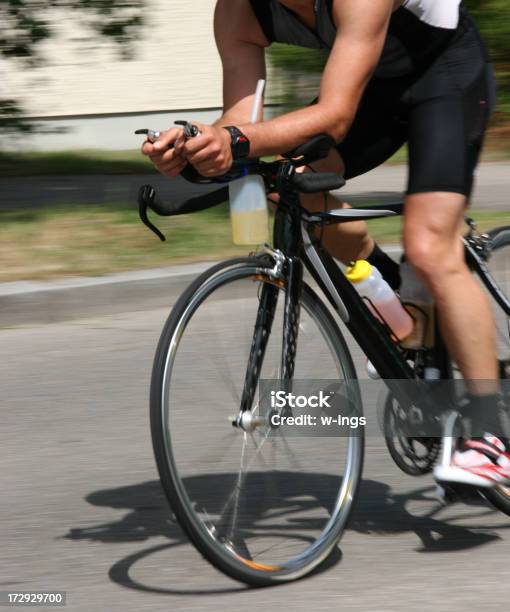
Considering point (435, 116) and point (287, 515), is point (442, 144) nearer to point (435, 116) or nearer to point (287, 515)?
point (435, 116)

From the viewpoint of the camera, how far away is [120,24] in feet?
32.9

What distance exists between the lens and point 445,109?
12.3 ft

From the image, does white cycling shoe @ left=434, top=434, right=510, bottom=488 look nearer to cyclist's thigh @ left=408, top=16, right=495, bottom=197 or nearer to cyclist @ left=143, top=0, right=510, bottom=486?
cyclist @ left=143, top=0, right=510, bottom=486

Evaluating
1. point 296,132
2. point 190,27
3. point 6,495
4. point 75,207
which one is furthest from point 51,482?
point 190,27

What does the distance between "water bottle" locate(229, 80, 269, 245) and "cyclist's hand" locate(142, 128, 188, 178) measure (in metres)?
0.23

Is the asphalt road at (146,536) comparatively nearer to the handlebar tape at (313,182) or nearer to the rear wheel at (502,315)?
the rear wheel at (502,315)

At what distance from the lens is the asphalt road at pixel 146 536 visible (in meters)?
3.51

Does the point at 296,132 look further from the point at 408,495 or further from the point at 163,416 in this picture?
the point at 408,495

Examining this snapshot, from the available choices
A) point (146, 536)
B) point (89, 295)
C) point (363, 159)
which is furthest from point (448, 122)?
point (89, 295)

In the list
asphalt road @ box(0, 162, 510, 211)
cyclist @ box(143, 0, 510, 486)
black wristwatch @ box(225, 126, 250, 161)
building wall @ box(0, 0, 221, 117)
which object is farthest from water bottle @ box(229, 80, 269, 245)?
building wall @ box(0, 0, 221, 117)

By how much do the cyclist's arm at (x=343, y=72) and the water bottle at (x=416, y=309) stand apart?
2.28 feet

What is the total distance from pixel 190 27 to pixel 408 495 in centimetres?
1230

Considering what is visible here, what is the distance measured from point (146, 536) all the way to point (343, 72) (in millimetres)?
1513

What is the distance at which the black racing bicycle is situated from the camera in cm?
342
